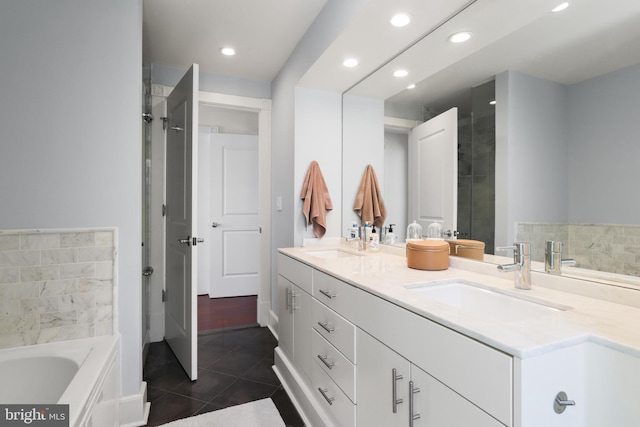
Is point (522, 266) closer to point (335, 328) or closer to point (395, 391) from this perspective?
point (395, 391)

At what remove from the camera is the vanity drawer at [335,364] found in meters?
1.34

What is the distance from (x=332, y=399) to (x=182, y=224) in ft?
5.05

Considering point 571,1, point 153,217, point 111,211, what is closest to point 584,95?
point 571,1


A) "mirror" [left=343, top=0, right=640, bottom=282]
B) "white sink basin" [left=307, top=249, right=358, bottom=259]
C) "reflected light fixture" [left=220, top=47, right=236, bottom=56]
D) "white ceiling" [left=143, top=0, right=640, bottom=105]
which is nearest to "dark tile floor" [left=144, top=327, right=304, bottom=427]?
"white sink basin" [left=307, top=249, right=358, bottom=259]

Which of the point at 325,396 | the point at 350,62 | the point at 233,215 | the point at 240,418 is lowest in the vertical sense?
the point at 240,418

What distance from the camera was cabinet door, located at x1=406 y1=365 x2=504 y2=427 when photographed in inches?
31.2

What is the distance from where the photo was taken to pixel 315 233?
2623 mm

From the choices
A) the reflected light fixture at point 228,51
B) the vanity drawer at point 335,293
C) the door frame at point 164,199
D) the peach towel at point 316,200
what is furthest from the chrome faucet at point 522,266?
the reflected light fixture at point 228,51

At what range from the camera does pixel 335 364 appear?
148 centimetres

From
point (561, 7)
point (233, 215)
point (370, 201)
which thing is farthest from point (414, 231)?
point (233, 215)

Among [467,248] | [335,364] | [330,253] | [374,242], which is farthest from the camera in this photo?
[330,253]

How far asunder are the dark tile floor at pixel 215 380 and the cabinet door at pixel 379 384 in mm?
709

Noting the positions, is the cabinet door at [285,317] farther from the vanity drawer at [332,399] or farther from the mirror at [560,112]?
the mirror at [560,112]

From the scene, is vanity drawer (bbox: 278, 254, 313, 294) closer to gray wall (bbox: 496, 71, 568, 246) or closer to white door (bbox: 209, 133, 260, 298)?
gray wall (bbox: 496, 71, 568, 246)
